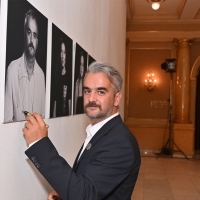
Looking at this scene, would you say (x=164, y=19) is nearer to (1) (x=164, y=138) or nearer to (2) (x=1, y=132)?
(1) (x=164, y=138)

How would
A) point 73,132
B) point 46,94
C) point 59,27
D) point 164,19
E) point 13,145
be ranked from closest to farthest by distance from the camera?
point 13,145 < point 46,94 < point 59,27 < point 73,132 < point 164,19

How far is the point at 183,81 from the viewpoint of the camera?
9312mm

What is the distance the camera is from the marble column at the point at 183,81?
9.28m

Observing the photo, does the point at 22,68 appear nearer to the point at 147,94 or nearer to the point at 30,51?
the point at 30,51

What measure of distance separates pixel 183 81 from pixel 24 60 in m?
8.49

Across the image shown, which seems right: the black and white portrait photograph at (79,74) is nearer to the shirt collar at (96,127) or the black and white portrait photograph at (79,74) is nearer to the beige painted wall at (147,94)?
the shirt collar at (96,127)

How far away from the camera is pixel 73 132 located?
7.84 ft

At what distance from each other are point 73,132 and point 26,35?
1.18m

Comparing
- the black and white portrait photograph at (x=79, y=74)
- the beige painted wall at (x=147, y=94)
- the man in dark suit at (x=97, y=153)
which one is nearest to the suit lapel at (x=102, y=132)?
the man in dark suit at (x=97, y=153)

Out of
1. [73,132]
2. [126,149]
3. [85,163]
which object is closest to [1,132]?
[85,163]

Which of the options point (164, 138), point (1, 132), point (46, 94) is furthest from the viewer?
point (164, 138)

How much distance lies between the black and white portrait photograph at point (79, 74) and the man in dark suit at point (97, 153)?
2.79 feet

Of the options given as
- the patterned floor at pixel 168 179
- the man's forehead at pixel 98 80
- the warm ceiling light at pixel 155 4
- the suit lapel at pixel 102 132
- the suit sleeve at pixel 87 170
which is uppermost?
the warm ceiling light at pixel 155 4

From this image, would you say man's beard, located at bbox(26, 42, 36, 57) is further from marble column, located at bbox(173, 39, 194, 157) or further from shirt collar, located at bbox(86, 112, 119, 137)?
marble column, located at bbox(173, 39, 194, 157)
